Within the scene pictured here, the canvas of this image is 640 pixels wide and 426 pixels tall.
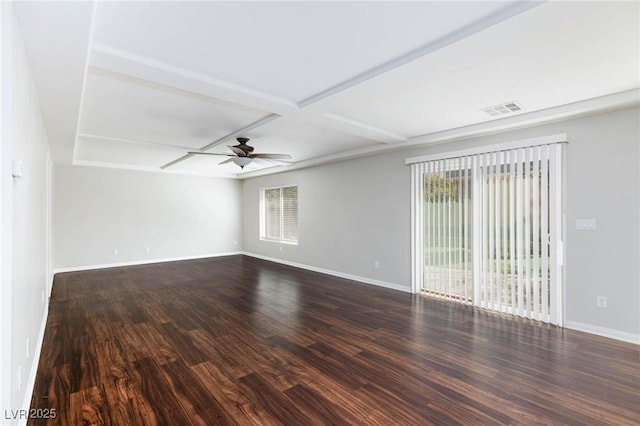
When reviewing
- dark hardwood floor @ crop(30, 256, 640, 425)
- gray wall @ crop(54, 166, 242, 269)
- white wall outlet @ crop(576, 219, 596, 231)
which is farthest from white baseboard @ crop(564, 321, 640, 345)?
gray wall @ crop(54, 166, 242, 269)

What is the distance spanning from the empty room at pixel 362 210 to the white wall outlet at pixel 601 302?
6cm

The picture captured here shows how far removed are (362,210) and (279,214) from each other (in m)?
3.22

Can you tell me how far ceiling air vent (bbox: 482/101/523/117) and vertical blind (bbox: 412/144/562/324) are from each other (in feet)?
2.05

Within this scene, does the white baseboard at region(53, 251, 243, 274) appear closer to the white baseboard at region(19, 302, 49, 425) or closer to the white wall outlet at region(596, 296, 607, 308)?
the white baseboard at region(19, 302, 49, 425)

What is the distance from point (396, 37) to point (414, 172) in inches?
128

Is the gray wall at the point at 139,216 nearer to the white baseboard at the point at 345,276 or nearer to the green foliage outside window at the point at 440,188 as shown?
the white baseboard at the point at 345,276

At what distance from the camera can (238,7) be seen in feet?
5.87

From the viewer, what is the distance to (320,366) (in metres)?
2.66

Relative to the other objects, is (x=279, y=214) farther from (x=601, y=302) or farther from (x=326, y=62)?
(x=601, y=302)

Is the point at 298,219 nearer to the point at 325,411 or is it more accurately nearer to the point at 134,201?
the point at 134,201

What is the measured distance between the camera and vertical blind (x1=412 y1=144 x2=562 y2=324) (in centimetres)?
371

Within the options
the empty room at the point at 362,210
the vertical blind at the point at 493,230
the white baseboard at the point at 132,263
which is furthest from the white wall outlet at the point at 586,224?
the white baseboard at the point at 132,263

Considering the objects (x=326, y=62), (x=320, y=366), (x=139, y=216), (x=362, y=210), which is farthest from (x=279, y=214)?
(x=326, y=62)

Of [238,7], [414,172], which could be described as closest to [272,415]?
[238,7]
